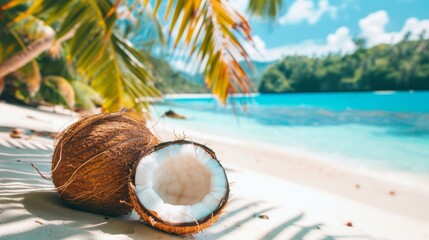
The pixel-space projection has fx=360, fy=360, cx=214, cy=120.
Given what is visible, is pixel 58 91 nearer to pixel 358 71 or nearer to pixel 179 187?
pixel 179 187

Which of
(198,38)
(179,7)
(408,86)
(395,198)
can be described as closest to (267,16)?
(198,38)

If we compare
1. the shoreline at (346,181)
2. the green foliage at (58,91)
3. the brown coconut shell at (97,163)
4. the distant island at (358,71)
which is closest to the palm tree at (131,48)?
the brown coconut shell at (97,163)

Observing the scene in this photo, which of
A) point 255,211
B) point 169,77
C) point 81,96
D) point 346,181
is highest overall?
point 169,77

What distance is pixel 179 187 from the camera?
6.98 feet

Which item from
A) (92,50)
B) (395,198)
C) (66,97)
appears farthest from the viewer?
(66,97)

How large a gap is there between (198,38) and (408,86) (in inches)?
3201

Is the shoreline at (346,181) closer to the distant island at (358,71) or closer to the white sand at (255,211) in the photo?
the white sand at (255,211)

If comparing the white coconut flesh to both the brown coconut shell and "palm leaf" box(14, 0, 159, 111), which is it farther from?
"palm leaf" box(14, 0, 159, 111)

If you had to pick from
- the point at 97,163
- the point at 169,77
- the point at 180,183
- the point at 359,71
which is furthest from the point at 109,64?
the point at 359,71

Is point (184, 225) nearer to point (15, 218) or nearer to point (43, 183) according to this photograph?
point (15, 218)

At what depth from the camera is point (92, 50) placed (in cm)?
357

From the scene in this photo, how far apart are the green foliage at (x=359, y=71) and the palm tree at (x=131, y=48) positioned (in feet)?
255

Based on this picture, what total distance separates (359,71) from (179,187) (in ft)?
278

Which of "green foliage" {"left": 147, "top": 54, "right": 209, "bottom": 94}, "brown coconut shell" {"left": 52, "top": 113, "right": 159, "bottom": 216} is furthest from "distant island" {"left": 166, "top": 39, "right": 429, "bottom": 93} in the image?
"brown coconut shell" {"left": 52, "top": 113, "right": 159, "bottom": 216}
